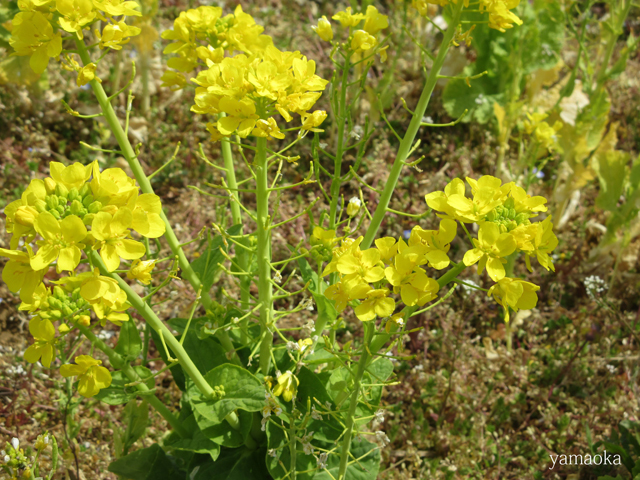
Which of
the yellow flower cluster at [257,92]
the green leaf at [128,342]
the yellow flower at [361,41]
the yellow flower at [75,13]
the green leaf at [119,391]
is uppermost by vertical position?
the yellow flower at [75,13]

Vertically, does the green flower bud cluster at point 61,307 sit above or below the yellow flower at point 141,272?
below

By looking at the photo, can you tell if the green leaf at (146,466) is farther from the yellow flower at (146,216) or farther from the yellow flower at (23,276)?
the yellow flower at (146,216)

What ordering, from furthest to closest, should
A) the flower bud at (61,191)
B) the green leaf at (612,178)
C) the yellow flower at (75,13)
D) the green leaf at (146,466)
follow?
1. the green leaf at (612,178)
2. the green leaf at (146,466)
3. the yellow flower at (75,13)
4. the flower bud at (61,191)

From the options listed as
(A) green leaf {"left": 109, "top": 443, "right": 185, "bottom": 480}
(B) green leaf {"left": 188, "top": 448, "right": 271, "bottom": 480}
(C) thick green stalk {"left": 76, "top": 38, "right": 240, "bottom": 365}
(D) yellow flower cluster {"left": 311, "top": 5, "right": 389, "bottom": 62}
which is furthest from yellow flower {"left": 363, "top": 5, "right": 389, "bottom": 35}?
(A) green leaf {"left": 109, "top": 443, "right": 185, "bottom": 480}

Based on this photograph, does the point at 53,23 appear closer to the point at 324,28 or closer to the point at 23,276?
the point at 23,276

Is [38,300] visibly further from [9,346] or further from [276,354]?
[9,346]

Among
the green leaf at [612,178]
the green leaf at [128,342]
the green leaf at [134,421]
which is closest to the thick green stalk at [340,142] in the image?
the green leaf at [128,342]
